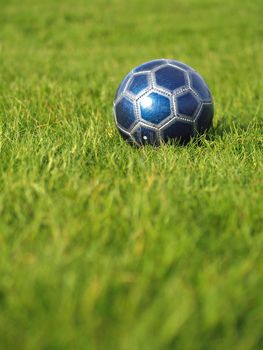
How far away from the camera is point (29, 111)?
493 cm

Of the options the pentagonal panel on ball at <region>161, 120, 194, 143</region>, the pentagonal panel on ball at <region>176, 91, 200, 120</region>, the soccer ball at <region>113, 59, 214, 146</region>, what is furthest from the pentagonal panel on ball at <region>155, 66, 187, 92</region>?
the pentagonal panel on ball at <region>161, 120, 194, 143</region>

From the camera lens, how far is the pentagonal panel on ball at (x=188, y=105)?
417cm

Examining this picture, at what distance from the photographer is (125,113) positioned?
14.0 ft

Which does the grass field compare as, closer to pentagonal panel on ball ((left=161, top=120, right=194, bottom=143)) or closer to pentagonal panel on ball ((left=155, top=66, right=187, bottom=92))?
pentagonal panel on ball ((left=161, top=120, right=194, bottom=143))

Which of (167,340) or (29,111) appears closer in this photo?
(167,340)

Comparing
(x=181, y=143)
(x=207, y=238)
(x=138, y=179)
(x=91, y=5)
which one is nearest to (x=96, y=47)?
(x=91, y=5)

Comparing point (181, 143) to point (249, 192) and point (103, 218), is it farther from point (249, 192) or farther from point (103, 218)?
point (103, 218)

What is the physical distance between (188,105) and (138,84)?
0.48 m

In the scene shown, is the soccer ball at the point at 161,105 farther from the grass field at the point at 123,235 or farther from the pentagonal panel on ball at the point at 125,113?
the grass field at the point at 123,235

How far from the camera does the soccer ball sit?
A: 4.15 meters

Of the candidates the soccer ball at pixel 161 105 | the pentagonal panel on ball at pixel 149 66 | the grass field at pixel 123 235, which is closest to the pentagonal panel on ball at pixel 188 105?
the soccer ball at pixel 161 105

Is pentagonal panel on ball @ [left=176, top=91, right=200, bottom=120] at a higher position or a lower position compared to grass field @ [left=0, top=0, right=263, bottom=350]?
higher

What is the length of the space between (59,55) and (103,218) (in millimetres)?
8906

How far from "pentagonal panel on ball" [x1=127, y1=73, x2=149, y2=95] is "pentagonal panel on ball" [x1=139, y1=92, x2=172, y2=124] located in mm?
93
